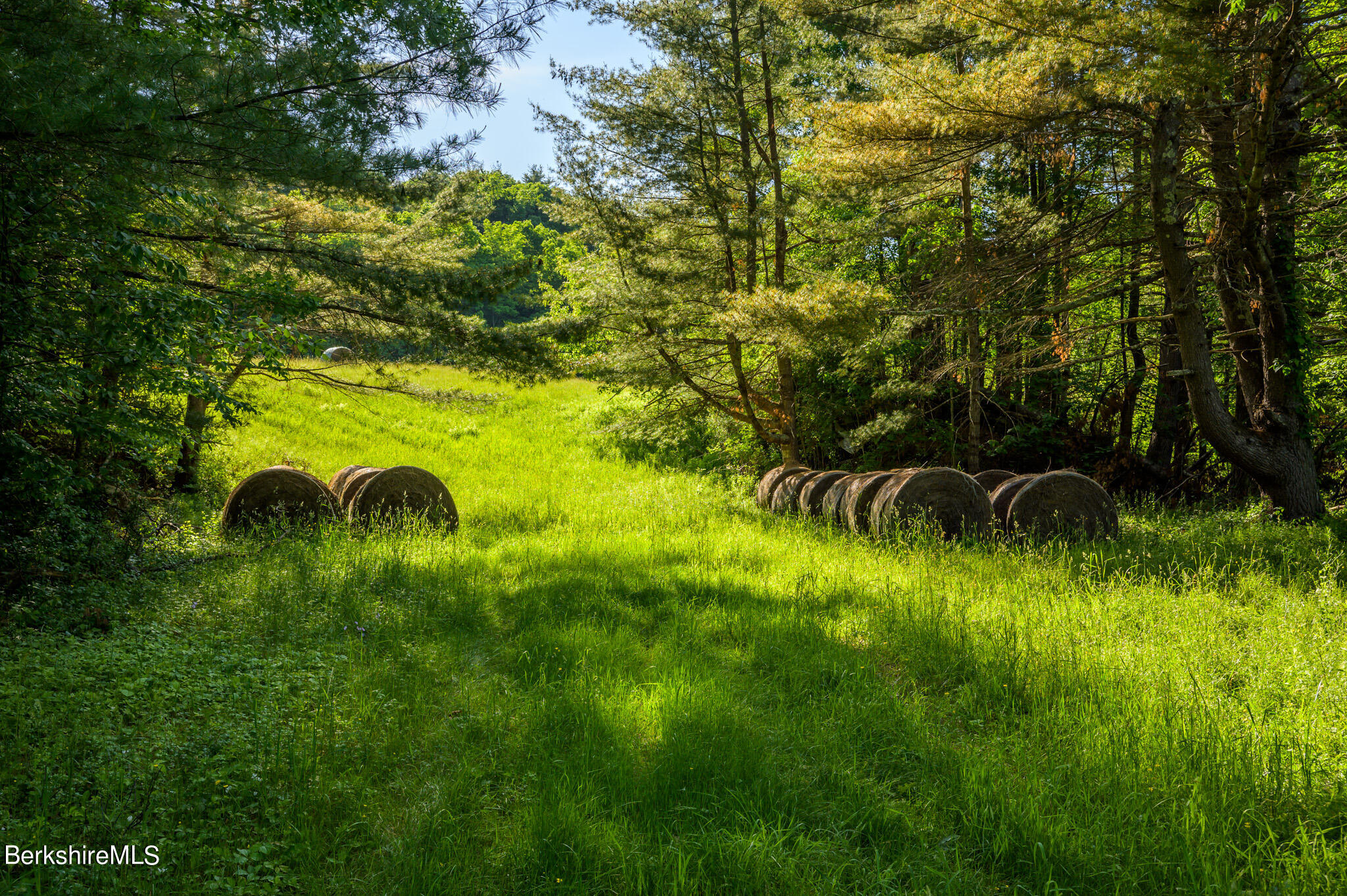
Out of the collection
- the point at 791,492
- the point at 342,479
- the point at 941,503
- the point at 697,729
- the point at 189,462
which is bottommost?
the point at 697,729

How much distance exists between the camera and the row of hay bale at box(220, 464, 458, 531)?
899 centimetres

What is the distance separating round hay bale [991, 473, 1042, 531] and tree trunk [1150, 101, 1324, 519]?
2.18 meters

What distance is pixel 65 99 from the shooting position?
468 cm

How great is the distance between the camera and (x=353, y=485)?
10.4 metres

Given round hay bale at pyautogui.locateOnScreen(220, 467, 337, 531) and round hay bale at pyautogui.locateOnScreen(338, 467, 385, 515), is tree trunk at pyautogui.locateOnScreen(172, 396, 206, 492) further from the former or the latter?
round hay bale at pyautogui.locateOnScreen(338, 467, 385, 515)

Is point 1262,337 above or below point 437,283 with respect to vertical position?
below

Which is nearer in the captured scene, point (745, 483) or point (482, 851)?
point (482, 851)

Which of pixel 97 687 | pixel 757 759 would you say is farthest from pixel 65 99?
pixel 757 759

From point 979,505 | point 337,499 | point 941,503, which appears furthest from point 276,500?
point 979,505

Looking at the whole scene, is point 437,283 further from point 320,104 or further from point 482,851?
point 482,851

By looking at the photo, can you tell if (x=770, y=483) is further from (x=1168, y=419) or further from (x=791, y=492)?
(x=1168, y=419)

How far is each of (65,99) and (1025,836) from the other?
7.19 meters

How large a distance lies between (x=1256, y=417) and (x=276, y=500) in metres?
13.1

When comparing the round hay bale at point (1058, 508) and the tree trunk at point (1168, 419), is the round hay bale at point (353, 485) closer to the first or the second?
the round hay bale at point (1058, 508)
